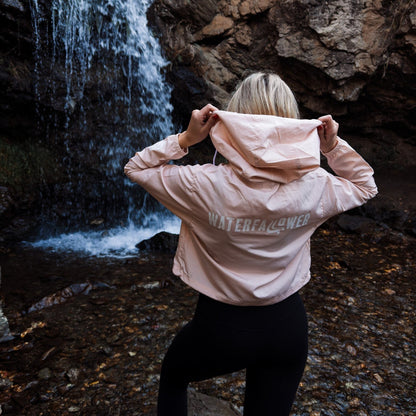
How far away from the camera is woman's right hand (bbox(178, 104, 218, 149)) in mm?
1253

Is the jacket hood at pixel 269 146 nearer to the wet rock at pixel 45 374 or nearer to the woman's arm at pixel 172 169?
the woman's arm at pixel 172 169

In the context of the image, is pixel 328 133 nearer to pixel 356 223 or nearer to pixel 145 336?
pixel 145 336

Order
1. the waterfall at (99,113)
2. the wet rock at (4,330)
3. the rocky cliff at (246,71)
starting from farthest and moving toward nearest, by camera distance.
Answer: the waterfall at (99,113) < the rocky cliff at (246,71) < the wet rock at (4,330)

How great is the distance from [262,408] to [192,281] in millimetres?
620

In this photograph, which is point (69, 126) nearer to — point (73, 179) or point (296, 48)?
point (73, 179)

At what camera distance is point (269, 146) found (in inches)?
46.3

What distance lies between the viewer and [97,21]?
682 centimetres

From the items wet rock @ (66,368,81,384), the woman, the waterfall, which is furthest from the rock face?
the woman

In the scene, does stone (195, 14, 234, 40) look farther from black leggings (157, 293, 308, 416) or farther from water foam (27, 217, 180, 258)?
black leggings (157, 293, 308, 416)

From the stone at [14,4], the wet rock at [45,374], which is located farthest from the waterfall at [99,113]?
the wet rock at [45,374]

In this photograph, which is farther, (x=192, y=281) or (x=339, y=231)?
(x=339, y=231)

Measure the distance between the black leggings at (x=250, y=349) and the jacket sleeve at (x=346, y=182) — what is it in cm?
42

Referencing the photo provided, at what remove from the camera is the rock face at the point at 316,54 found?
6805mm

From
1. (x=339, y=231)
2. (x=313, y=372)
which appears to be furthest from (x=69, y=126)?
(x=313, y=372)
